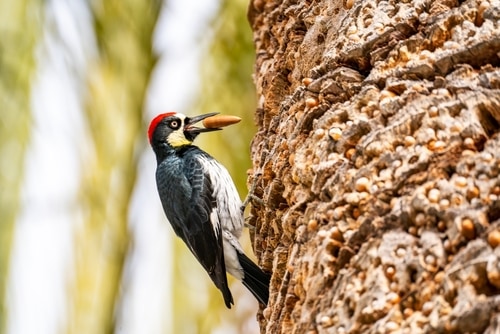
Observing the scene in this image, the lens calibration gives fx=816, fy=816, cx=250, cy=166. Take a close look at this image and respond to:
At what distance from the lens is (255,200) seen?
9.25ft

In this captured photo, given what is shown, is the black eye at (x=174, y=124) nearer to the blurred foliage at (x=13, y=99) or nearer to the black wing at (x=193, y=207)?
the black wing at (x=193, y=207)

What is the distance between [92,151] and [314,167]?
2.30ft

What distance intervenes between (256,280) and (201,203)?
2.41ft

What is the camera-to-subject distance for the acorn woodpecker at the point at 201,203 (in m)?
3.14

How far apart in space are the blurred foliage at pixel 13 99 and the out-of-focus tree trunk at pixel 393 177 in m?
0.69

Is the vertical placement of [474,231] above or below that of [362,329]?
above

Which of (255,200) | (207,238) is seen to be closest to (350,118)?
(255,200)

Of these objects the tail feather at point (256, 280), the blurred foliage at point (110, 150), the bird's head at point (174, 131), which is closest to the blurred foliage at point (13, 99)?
the blurred foliage at point (110, 150)

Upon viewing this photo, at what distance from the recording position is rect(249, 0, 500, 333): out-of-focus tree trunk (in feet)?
4.84

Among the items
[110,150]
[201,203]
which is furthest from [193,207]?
[110,150]

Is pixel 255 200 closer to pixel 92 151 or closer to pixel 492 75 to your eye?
pixel 92 151

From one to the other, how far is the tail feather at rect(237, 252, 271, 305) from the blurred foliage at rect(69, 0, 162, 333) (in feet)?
2.17

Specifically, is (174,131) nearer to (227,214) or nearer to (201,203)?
(201,203)

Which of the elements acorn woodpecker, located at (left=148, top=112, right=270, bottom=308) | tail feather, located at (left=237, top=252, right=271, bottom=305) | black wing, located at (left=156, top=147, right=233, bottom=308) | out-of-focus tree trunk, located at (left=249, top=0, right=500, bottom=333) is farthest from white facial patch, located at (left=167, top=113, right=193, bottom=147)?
out-of-focus tree trunk, located at (left=249, top=0, right=500, bottom=333)
